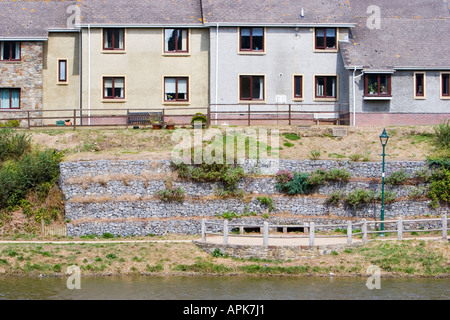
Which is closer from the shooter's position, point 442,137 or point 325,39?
point 442,137

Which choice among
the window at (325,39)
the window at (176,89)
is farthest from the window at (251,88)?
the window at (325,39)

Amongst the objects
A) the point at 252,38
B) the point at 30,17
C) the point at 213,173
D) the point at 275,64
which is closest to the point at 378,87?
the point at 275,64

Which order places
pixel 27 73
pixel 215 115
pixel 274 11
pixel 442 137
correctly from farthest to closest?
1. pixel 27 73
2. pixel 274 11
3. pixel 215 115
4. pixel 442 137

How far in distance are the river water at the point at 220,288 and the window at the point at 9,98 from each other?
22.7 metres

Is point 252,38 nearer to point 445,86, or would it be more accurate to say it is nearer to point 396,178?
point 445,86

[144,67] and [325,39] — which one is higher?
[325,39]

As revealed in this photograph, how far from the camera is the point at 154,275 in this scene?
31.8m

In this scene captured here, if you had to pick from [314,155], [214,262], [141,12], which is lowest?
[214,262]

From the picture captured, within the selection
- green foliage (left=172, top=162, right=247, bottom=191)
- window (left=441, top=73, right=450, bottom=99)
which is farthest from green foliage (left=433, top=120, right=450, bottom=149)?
green foliage (left=172, top=162, right=247, bottom=191)

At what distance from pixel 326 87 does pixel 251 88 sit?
5060 millimetres

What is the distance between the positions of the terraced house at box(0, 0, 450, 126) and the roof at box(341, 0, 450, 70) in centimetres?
12

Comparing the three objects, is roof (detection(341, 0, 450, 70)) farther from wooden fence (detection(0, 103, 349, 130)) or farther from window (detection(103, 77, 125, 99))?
window (detection(103, 77, 125, 99))

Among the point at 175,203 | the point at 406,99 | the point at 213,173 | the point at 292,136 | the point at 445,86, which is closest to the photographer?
the point at 175,203

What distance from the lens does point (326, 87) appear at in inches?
1999
